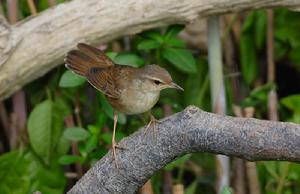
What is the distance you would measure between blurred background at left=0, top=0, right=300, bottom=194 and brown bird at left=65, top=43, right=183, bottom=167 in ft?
0.46

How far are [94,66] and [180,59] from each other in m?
0.39

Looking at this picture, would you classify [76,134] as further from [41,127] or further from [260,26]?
[260,26]

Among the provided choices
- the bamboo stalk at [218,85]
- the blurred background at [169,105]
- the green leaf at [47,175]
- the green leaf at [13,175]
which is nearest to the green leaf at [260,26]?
the blurred background at [169,105]

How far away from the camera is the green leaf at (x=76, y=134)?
11.1ft

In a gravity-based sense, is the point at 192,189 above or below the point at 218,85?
below

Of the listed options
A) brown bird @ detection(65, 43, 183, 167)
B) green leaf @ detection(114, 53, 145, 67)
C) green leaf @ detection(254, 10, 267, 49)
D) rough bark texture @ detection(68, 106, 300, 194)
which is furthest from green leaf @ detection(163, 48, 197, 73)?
rough bark texture @ detection(68, 106, 300, 194)

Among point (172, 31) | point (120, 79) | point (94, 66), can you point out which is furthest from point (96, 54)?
point (172, 31)

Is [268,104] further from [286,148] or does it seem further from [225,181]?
[286,148]

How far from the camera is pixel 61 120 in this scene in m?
3.63

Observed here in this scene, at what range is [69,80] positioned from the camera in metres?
3.39

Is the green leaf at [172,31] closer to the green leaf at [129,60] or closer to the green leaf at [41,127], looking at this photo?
the green leaf at [129,60]

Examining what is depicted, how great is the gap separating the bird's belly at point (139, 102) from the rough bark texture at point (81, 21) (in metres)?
0.35

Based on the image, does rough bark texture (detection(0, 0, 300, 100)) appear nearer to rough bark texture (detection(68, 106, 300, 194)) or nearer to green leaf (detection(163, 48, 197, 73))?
green leaf (detection(163, 48, 197, 73))

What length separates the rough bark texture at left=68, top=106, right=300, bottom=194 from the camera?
249 centimetres
